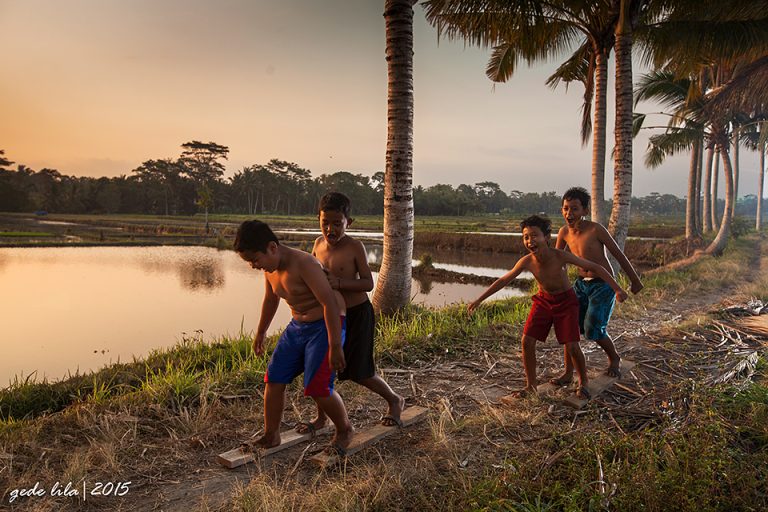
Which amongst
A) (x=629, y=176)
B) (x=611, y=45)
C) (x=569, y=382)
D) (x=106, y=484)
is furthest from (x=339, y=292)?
(x=611, y=45)

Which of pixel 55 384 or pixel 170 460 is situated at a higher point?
pixel 170 460

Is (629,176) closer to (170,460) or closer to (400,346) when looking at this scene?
(400,346)

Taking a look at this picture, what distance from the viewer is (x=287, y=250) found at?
2703 millimetres

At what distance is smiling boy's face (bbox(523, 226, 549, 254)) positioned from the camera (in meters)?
3.59

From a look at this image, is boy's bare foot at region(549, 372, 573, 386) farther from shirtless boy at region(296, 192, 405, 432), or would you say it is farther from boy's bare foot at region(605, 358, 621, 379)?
shirtless boy at region(296, 192, 405, 432)

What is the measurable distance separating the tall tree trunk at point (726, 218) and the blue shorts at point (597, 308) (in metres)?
16.6

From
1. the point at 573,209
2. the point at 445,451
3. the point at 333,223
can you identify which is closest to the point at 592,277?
the point at 573,209

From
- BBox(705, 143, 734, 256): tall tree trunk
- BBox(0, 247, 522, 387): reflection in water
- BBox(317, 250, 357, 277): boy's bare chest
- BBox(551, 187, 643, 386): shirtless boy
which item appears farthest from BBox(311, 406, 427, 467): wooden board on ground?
BBox(705, 143, 734, 256): tall tree trunk

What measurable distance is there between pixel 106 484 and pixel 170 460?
36cm

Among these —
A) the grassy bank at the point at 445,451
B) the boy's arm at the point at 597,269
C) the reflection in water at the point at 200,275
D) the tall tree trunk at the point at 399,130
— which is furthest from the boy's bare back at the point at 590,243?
the reflection in water at the point at 200,275

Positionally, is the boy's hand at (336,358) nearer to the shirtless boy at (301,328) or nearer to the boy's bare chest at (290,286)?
the shirtless boy at (301,328)

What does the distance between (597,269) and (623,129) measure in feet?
22.6

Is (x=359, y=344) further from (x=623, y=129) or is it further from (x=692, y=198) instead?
(x=692, y=198)

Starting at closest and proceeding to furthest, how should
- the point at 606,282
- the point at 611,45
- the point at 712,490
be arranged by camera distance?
1. the point at 712,490
2. the point at 606,282
3. the point at 611,45
